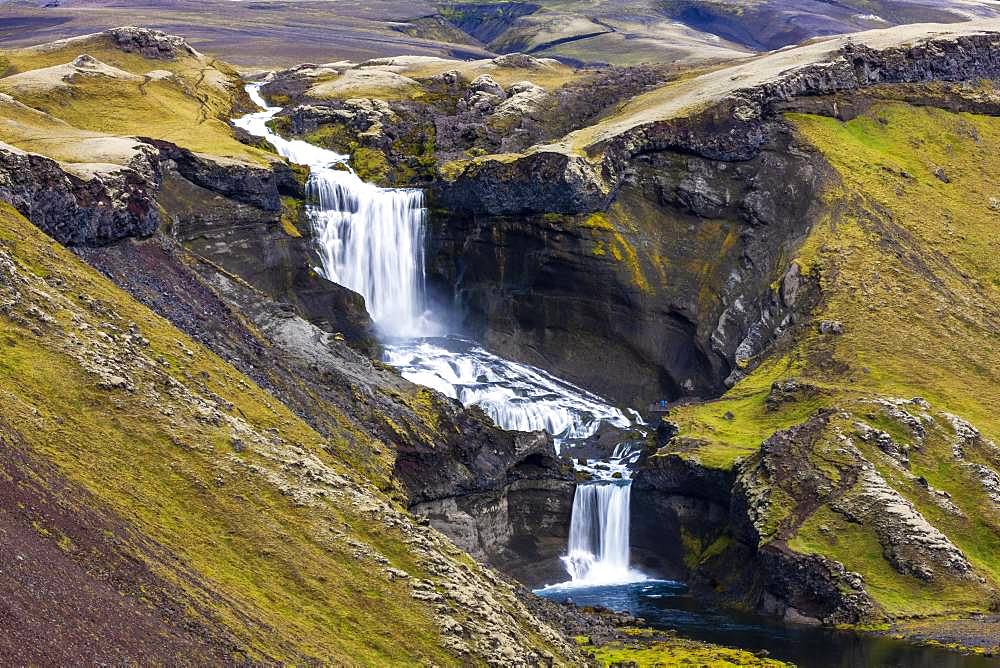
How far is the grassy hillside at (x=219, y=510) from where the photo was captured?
3822 cm

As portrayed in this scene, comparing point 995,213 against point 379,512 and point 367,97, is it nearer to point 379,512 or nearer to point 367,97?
point 367,97

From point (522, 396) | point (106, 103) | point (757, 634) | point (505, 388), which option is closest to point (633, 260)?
point (522, 396)

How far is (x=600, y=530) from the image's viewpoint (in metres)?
79.2

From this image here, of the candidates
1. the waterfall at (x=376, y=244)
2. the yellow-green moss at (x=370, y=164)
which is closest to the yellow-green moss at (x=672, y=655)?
the waterfall at (x=376, y=244)

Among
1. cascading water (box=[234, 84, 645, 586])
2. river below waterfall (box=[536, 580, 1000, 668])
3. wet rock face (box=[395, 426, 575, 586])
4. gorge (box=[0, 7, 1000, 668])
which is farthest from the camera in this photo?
cascading water (box=[234, 84, 645, 586])

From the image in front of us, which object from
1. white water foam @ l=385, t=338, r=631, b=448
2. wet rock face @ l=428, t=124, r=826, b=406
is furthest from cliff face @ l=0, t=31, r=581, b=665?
wet rock face @ l=428, t=124, r=826, b=406

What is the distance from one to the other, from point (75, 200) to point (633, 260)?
4927 centimetres

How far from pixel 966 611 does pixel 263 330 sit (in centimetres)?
4127

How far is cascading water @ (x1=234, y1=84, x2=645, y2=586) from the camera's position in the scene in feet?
298

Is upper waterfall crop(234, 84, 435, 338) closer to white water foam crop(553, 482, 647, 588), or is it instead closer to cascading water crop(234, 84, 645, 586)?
cascading water crop(234, 84, 645, 586)

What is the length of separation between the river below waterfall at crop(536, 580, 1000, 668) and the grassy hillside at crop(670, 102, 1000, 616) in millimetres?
4573

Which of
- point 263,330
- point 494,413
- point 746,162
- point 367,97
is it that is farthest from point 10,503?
point 367,97

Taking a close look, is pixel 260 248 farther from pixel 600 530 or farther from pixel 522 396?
pixel 600 530

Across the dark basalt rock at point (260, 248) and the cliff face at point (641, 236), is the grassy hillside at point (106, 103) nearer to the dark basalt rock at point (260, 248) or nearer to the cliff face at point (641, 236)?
the dark basalt rock at point (260, 248)
